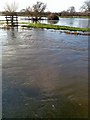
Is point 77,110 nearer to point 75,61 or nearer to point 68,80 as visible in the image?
point 68,80

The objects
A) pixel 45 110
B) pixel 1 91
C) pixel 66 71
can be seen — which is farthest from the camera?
pixel 66 71

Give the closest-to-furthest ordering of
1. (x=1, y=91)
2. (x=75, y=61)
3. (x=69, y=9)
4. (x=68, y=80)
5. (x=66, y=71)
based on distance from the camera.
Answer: (x=1, y=91), (x=68, y=80), (x=66, y=71), (x=75, y=61), (x=69, y=9)

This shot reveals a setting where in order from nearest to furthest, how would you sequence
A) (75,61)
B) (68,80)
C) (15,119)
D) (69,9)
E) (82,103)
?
(15,119) < (82,103) < (68,80) < (75,61) < (69,9)

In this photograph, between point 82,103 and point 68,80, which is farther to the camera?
point 68,80

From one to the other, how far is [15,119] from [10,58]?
26.7 ft

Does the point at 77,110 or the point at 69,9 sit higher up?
the point at 69,9

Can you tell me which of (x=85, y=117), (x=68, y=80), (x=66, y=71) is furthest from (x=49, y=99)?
(x=66, y=71)

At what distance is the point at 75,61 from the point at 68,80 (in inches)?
161

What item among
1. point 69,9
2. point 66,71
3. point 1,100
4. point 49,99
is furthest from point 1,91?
point 69,9

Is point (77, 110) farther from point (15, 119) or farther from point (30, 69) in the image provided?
point (30, 69)

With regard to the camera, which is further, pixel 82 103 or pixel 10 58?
pixel 10 58

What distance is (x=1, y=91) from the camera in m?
9.06

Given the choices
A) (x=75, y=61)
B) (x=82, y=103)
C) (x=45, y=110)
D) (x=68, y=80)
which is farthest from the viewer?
(x=75, y=61)

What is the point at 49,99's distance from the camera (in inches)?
332
